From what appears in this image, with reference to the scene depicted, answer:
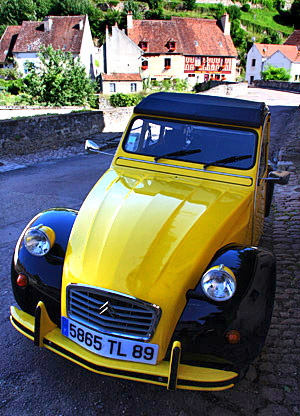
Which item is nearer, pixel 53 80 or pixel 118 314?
pixel 118 314

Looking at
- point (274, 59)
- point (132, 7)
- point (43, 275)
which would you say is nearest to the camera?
point (43, 275)

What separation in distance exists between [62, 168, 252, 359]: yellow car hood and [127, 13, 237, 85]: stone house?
5632 centimetres

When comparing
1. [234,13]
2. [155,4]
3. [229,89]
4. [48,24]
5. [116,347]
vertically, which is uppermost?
[155,4]

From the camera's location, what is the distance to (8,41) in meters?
61.8

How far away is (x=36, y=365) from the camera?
3305 mm

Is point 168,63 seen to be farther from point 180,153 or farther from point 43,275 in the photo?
point 43,275

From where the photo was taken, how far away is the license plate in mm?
2715

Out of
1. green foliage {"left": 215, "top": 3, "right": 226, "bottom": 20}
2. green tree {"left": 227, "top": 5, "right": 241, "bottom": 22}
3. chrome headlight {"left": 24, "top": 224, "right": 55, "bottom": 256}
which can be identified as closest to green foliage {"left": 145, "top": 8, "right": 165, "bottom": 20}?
green foliage {"left": 215, "top": 3, "right": 226, "bottom": 20}

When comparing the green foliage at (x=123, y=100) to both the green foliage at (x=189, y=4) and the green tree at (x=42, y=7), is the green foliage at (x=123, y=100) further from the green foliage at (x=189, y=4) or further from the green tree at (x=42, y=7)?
the green foliage at (x=189, y=4)

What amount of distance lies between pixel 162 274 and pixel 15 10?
8486 cm

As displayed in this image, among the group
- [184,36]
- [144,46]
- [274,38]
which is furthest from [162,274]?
[274,38]

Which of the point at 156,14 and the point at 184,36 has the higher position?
the point at 156,14

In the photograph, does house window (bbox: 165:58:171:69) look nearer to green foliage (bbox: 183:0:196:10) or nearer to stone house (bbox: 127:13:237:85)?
stone house (bbox: 127:13:237:85)

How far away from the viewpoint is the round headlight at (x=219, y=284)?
2.77 m
